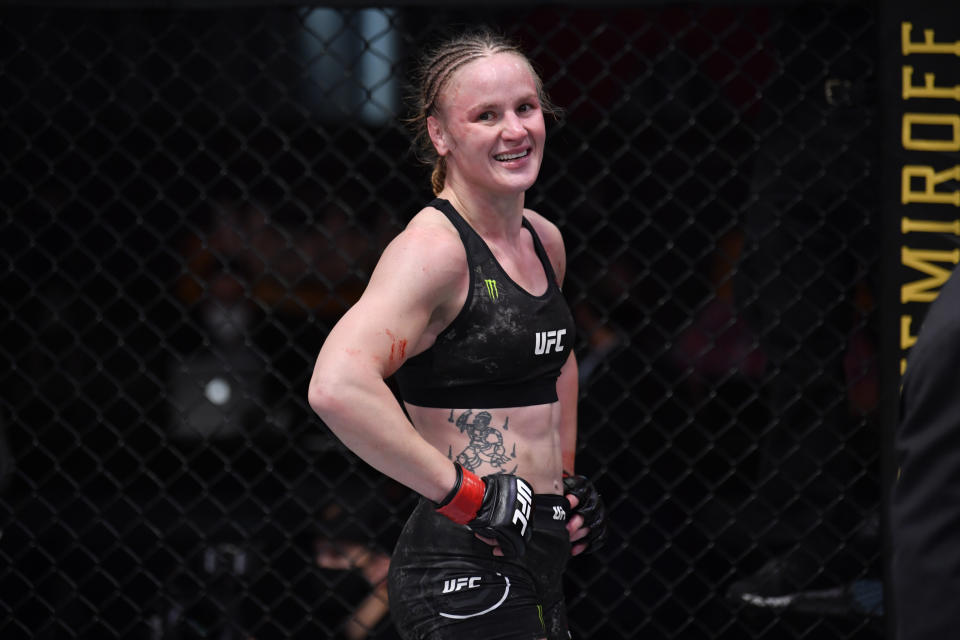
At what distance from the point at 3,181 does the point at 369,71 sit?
1342 millimetres

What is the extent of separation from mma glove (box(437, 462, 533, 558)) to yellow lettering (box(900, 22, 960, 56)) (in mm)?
1665

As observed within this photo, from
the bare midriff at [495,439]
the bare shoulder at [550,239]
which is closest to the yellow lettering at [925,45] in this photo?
the bare shoulder at [550,239]

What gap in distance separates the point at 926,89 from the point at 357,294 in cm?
210

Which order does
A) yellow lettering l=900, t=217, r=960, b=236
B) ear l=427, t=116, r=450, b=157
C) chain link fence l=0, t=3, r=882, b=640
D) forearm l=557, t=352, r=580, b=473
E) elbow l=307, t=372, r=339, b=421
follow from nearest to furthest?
elbow l=307, t=372, r=339, b=421 < ear l=427, t=116, r=450, b=157 < forearm l=557, t=352, r=580, b=473 < yellow lettering l=900, t=217, r=960, b=236 < chain link fence l=0, t=3, r=882, b=640

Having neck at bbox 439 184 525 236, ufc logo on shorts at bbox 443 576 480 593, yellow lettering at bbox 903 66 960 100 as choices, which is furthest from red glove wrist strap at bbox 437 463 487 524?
yellow lettering at bbox 903 66 960 100

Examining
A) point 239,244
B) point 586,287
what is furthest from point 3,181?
point 586,287

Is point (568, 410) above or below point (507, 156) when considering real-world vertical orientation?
below

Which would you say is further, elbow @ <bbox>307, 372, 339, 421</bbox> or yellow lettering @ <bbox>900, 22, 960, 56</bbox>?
yellow lettering @ <bbox>900, 22, 960, 56</bbox>

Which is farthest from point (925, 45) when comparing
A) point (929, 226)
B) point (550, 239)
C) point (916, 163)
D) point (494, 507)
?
point (494, 507)

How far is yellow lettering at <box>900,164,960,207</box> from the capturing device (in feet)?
8.20

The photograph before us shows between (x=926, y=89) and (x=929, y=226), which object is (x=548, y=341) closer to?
(x=929, y=226)

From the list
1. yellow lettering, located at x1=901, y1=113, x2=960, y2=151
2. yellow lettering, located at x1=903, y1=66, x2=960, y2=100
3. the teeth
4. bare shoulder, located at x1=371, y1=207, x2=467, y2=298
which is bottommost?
bare shoulder, located at x1=371, y1=207, x2=467, y2=298

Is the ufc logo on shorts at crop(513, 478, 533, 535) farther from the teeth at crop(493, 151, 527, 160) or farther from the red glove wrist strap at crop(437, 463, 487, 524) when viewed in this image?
the teeth at crop(493, 151, 527, 160)

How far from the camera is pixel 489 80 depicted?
1665mm
